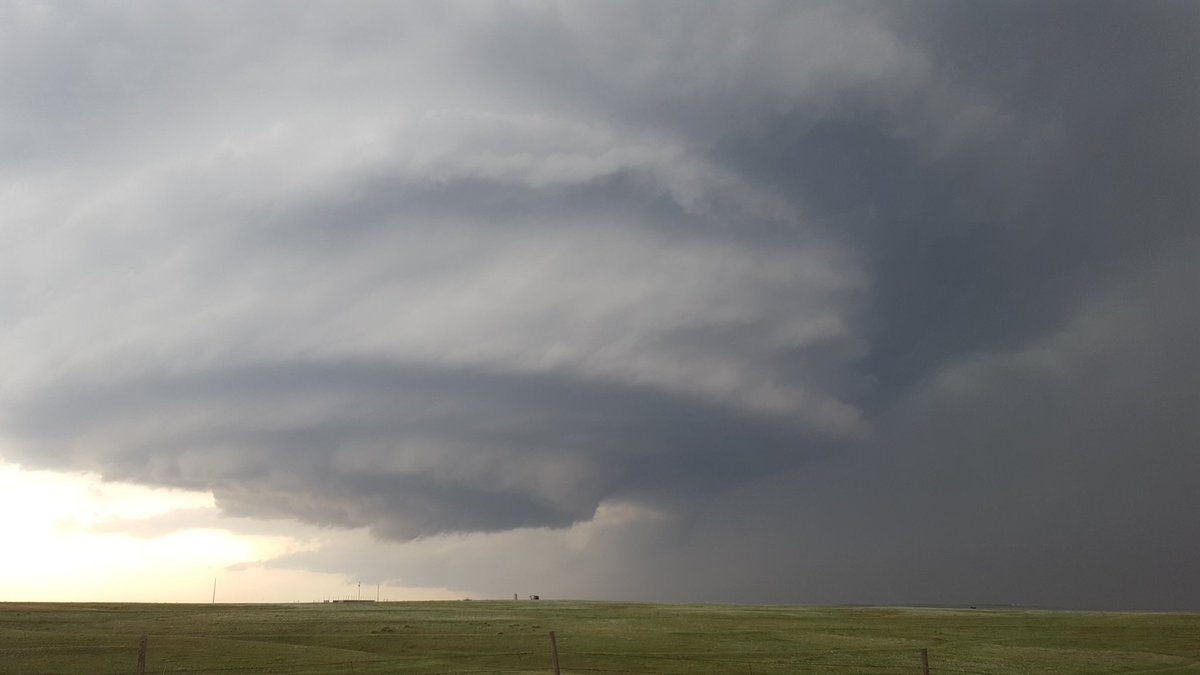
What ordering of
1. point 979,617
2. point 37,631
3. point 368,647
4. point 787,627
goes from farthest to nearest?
point 979,617 < point 787,627 < point 37,631 < point 368,647

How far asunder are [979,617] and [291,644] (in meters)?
137

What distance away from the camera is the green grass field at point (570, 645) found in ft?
302

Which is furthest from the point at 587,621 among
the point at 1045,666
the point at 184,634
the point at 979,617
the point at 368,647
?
the point at 979,617

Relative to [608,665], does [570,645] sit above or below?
above

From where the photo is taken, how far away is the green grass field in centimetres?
9219

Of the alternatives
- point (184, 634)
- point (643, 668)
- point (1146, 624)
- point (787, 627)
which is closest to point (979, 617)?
point (1146, 624)

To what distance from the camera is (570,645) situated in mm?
112125

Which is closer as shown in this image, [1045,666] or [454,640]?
[1045,666]

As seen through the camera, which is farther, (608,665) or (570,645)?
(570,645)

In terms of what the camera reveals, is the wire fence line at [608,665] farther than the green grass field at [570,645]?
No

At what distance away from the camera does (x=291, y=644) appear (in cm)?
10769

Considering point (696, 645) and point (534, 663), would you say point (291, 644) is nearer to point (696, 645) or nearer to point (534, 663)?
point (534, 663)

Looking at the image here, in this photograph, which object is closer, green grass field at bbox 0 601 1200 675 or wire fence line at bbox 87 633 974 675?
wire fence line at bbox 87 633 974 675

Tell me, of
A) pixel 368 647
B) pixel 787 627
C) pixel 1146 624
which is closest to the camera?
pixel 368 647
